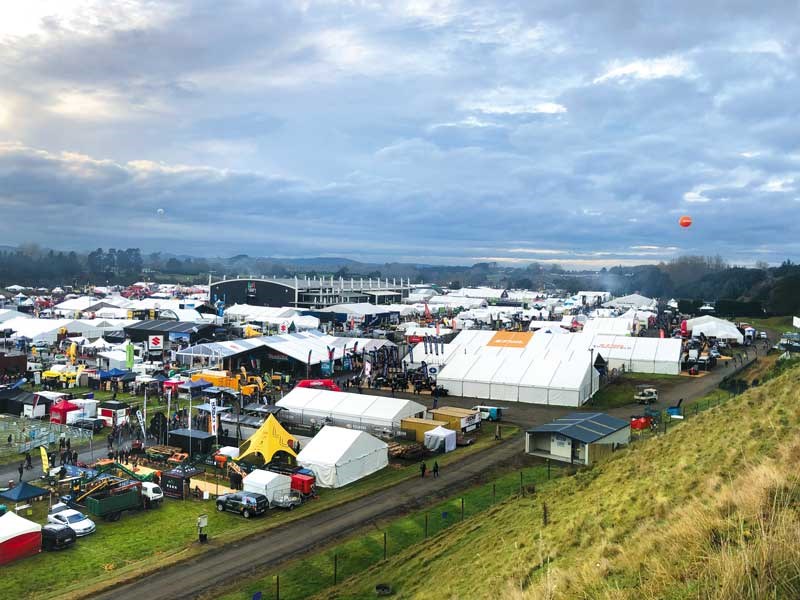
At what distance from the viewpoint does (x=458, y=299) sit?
415 ft

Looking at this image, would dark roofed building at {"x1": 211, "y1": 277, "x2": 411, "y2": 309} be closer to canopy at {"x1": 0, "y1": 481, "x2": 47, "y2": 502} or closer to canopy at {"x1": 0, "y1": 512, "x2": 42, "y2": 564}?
canopy at {"x1": 0, "y1": 481, "x2": 47, "y2": 502}

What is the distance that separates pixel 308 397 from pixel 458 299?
95.9 meters

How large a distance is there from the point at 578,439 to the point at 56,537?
62.5ft

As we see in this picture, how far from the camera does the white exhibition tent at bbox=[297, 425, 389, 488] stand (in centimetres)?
2266

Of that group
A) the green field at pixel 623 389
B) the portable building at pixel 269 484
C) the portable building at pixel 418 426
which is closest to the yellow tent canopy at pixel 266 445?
the portable building at pixel 269 484

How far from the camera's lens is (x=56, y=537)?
1680cm

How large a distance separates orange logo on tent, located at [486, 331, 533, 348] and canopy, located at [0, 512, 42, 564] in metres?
32.3

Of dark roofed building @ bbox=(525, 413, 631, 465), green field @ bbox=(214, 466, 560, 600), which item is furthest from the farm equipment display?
green field @ bbox=(214, 466, 560, 600)

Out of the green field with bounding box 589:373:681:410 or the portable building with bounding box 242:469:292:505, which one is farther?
the green field with bounding box 589:373:681:410

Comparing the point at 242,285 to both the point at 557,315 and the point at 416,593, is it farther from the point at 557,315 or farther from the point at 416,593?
the point at 416,593

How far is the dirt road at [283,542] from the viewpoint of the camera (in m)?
14.5

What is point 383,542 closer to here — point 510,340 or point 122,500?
point 122,500

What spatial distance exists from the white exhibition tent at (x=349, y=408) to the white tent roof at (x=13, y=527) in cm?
1531

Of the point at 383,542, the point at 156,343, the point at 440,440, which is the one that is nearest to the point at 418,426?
the point at 440,440
